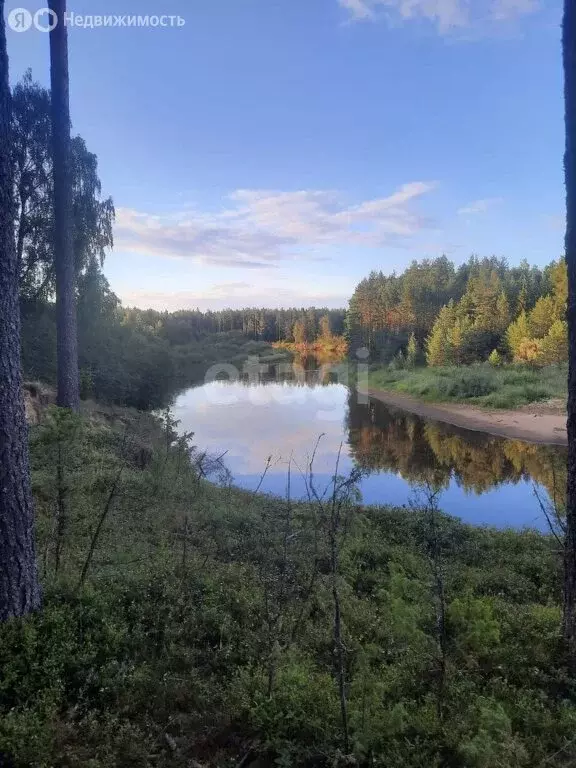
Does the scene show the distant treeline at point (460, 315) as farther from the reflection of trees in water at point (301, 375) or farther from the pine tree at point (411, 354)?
the reflection of trees in water at point (301, 375)

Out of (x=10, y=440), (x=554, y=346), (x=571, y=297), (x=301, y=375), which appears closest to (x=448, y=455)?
(x=571, y=297)

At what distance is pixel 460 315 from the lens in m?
36.2

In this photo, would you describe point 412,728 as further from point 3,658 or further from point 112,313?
point 112,313

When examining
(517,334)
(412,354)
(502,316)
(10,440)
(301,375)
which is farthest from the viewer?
(301,375)

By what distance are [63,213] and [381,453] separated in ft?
38.3

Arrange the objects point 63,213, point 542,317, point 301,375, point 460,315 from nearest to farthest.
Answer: point 63,213
point 542,317
point 460,315
point 301,375

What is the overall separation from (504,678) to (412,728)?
0.87 metres

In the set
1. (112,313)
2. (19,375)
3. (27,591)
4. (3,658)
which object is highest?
(112,313)

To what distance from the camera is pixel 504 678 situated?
276cm

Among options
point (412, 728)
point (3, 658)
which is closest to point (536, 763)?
point (412, 728)

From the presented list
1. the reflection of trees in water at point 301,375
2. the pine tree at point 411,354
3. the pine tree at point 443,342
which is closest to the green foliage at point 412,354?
the pine tree at point 411,354

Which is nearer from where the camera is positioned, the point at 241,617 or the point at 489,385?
the point at 241,617

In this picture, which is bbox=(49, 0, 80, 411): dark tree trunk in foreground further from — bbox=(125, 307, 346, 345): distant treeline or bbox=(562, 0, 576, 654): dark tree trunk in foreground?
bbox=(125, 307, 346, 345): distant treeline

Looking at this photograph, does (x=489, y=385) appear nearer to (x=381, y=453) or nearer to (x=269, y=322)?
(x=381, y=453)
